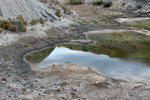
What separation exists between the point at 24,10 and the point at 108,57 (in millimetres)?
14368

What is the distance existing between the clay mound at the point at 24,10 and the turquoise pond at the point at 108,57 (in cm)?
819

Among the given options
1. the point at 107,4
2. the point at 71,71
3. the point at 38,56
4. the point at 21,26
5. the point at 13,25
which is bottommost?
the point at 71,71

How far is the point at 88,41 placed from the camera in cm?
2220

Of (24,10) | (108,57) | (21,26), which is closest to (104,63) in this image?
(108,57)

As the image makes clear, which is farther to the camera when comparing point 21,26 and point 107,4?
point 107,4

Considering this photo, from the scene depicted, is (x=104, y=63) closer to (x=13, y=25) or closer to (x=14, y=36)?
(x=14, y=36)

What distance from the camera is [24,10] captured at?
2678 centimetres

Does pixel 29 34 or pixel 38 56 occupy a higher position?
pixel 29 34

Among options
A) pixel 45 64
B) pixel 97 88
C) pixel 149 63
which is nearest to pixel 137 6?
pixel 149 63

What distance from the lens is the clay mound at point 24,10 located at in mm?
24484

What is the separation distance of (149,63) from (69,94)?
813 cm

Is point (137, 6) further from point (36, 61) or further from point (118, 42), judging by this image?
point (36, 61)

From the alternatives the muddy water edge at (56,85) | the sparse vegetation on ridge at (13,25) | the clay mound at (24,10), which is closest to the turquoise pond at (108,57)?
the muddy water edge at (56,85)

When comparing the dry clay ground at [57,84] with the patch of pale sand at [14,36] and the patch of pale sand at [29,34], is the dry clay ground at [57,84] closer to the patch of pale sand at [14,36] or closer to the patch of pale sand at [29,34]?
the patch of pale sand at [14,36]
